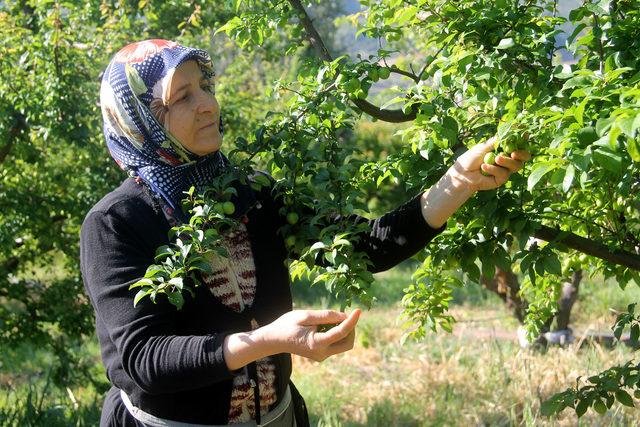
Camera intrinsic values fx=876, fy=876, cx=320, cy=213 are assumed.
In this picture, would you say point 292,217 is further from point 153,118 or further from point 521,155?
point 521,155

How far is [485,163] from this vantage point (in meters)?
1.75

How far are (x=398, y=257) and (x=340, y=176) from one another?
0.23m

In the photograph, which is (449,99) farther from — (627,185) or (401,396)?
(401,396)

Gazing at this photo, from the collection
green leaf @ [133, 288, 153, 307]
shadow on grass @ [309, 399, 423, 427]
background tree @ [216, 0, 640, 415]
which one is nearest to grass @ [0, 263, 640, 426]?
shadow on grass @ [309, 399, 423, 427]

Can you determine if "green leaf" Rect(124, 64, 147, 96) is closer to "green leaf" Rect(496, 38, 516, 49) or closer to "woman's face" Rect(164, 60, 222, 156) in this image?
"woman's face" Rect(164, 60, 222, 156)

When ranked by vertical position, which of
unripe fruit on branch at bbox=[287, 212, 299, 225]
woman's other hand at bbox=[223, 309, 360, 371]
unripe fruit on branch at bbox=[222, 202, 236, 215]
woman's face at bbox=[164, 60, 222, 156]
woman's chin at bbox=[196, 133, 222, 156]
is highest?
woman's face at bbox=[164, 60, 222, 156]

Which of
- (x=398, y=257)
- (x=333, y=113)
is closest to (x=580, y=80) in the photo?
(x=398, y=257)

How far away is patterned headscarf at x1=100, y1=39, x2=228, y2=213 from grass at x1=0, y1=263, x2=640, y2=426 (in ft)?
5.88

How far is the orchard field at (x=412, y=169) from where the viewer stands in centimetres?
183

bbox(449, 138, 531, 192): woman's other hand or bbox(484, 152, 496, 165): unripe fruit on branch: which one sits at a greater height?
bbox(484, 152, 496, 165): unripe fruit on branch

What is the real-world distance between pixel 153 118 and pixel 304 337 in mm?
638

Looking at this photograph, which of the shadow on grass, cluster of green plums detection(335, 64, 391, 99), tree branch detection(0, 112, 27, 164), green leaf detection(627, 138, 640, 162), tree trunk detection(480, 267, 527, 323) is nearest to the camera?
green leaf detection(627, 138, 640, 162)

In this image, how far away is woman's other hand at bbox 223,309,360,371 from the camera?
1531mm

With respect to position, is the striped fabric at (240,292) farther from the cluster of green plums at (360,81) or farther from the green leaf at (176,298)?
the cluster of green plums at (360,81)
